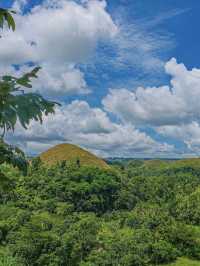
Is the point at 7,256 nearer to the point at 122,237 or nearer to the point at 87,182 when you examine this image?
the point at 122,237

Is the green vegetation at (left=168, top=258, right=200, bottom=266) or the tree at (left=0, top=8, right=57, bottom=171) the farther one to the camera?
the green vegetation at (left=168, top=258, right=200, bottom=266)

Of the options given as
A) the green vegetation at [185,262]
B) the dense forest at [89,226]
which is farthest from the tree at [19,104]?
the green vegetation at [185,262]

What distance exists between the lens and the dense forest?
66250 mm

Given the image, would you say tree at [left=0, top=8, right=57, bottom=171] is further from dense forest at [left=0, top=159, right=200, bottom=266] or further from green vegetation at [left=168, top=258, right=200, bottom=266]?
green vegetation at [left=168, top=258, right=200, bottom=266]

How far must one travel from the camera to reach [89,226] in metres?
77.0

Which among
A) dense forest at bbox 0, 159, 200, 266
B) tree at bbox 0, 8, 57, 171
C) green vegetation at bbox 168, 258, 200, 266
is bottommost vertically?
green vegetation at bbox 168, 258, 200, 266

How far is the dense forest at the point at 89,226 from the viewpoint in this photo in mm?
66250

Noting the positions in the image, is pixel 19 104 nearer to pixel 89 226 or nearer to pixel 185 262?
pixel 185 262

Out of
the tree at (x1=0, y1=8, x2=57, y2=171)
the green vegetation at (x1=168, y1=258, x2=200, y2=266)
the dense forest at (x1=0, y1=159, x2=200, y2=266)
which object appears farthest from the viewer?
the green vegetation at (x1=168, y1=258, x2=200, y2=266)

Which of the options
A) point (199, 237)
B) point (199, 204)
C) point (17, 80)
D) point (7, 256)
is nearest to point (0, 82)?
point (17, 80)

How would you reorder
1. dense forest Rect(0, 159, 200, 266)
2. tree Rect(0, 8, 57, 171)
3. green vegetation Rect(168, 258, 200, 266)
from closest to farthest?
tree Rect(0, 8, 57, 171) → dense forest Rect(0, 159, 200, 266) → green vegetation Rect(168, 258, 200, 266)

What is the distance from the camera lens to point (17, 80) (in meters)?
5.73

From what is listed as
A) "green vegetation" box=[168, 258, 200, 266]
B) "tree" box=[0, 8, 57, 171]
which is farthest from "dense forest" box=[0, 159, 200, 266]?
"tree" box=[0, 8, 57, 171]

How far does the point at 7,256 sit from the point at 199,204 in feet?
165
